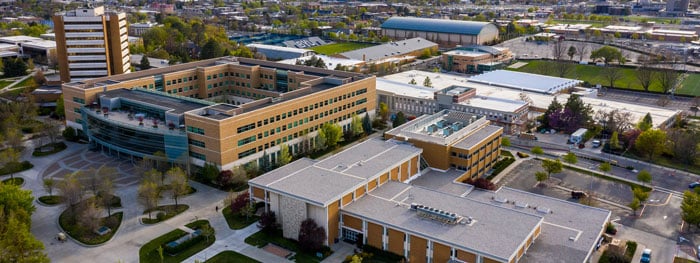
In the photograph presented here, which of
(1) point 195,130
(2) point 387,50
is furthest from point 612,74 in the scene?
Answer: (1) point 195,130

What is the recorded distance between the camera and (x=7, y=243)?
31047 mm

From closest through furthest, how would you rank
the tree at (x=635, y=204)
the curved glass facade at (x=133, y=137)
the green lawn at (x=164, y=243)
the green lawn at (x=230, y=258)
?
the green lawn at (x=230, y=258), the green lawn at (x=164, y=243), the tree at (x=635, y=204), the curved glass facade at (x=133, y=137)

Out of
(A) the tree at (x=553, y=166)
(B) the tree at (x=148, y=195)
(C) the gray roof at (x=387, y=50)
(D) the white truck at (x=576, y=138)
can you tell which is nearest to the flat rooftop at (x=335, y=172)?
(B) the tree at (x=148, y=195)

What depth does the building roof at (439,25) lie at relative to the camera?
12656 centimetres

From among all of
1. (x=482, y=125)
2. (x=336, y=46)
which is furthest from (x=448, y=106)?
(x=336, y=46)

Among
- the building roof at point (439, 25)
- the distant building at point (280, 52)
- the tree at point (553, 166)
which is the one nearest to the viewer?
the tree at point (553, 166)

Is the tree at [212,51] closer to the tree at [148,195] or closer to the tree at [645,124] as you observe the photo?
the tree at [148,195]

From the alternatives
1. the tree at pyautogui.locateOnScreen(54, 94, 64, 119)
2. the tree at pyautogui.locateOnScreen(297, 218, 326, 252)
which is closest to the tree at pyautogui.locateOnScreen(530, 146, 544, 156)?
the tree at pyautogui.locateOnScreen(297, 218, 326, 252)

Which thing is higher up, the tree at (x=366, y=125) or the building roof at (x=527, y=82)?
the building roof at (x=527, y=82)

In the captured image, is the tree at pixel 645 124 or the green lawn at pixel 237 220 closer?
the green lawn at pixel 237 220

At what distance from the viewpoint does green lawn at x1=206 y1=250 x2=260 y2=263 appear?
34.8 meters

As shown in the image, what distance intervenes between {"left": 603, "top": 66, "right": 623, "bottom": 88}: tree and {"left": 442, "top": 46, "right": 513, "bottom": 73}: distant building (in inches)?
691

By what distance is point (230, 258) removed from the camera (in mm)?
35125

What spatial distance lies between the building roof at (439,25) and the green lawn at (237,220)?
9499cm
